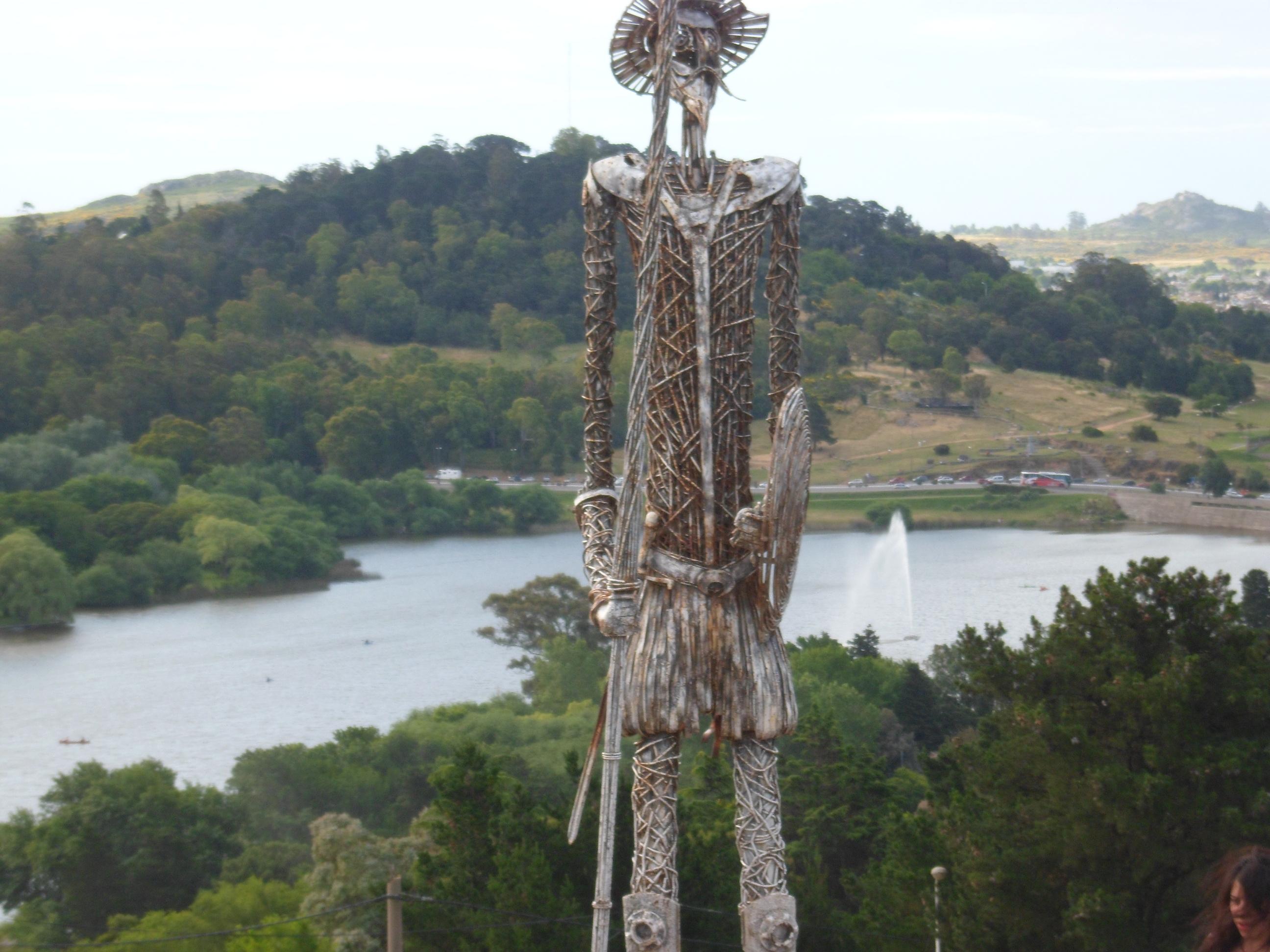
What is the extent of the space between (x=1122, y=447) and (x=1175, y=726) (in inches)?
2426

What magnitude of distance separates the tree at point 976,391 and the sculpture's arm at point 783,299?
70635 mm

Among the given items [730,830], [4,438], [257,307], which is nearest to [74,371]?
[4,438]

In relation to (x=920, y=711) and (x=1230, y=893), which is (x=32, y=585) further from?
(x=1230, y=893)

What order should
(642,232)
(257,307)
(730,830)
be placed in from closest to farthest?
1. (642,232)
2. (730,830)
3. (257,307)

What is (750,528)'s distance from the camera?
6824 millimetres

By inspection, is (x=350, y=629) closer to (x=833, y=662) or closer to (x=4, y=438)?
(x=833, y=662)

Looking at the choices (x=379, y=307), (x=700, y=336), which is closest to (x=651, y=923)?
(x=700, y=336)

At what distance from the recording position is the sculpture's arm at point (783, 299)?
23.3 feet

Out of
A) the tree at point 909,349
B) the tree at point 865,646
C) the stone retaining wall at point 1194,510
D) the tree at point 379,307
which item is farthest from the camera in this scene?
the tree at point 379,307

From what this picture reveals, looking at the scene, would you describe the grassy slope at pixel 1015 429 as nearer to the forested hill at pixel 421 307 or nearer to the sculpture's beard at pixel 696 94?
the forested hill at pixel 421 307

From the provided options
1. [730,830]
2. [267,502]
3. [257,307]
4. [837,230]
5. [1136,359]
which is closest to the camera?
[730,830]

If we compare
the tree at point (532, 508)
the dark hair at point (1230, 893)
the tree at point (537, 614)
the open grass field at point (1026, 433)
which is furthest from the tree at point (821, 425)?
the dark hair at point (1230, 893)

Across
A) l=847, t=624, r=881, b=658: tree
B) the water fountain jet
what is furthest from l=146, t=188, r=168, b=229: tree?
l=847, t=624, r=881, b=658: tree

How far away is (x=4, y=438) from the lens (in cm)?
7212
